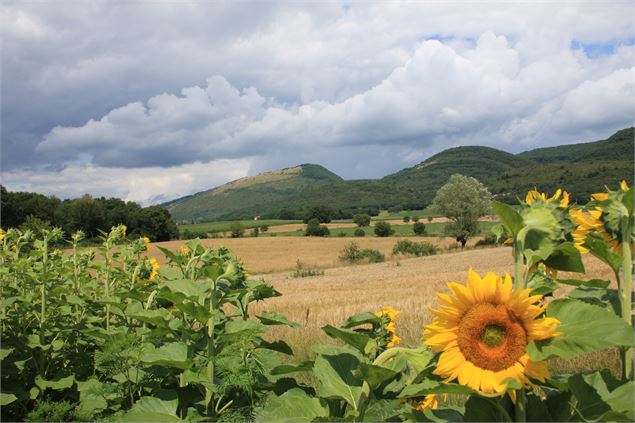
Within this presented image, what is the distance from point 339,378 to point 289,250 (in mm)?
63115

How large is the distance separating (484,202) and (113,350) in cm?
6318

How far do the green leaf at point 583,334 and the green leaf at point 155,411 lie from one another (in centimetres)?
186

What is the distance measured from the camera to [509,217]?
5.16 ft

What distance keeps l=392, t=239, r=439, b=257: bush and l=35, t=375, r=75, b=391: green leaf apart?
2067 inches

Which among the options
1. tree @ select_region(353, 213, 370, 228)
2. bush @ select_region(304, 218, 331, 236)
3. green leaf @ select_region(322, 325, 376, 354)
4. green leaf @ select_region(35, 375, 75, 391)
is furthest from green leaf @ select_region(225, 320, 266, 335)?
tree @ select_region(353, 213, 370, 228)

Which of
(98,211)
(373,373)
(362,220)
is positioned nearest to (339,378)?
(373,373)

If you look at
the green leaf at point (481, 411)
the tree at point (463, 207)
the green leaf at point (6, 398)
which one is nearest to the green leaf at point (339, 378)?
the green leaf at point (481, 411)

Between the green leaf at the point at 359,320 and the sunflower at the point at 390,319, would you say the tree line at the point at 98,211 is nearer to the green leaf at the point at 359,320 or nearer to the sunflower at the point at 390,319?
the sunflower at the point at 390,319

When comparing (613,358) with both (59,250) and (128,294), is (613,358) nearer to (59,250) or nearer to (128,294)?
(128,294)

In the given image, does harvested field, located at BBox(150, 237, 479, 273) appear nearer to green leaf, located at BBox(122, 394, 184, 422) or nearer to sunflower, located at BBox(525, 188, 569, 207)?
green leaf, located at BBox(122, 394, 184, 422)

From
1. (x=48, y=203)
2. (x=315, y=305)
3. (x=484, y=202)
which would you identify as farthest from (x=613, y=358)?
(x=48, y=203)

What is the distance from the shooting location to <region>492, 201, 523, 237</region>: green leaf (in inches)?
60.8

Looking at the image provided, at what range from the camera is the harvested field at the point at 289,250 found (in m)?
51.9

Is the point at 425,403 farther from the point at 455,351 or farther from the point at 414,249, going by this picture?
the point at 414,249
